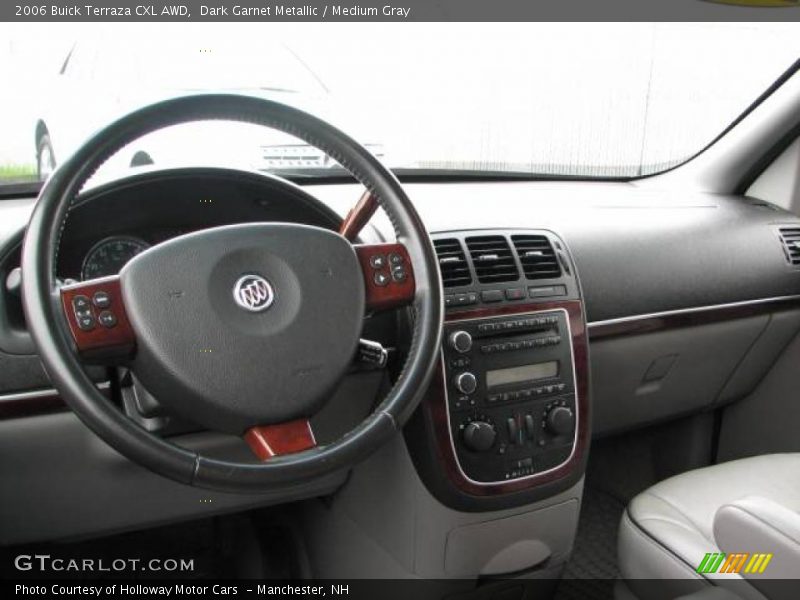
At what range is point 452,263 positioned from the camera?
1.51 metres

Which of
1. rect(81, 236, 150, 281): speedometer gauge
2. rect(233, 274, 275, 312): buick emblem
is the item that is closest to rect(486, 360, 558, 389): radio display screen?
rect(233, 274, 275, 312): buick emblem

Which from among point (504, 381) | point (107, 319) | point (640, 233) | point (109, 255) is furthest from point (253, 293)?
point (640, 233)

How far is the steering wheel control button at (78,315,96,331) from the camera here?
959mm

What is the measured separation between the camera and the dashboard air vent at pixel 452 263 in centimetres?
149

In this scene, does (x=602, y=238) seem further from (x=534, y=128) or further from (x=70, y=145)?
(x=70, y=145)

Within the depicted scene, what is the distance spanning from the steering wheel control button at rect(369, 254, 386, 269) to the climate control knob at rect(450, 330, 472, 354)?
0.31 meters

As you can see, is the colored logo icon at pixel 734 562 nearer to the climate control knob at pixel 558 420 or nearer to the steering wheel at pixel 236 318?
the climate control knob at pixel 558 420

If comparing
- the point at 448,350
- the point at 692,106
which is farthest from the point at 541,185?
the point at 448,350

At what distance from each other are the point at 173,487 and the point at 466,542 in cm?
56

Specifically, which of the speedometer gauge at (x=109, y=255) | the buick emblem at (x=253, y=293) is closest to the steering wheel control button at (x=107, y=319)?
the buick emblem at (x=253, y=293)

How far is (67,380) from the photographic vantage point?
0.91 meters

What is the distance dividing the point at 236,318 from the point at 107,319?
0.16 meters

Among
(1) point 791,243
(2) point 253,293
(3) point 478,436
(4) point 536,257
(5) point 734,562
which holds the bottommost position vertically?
(5) point 734,562

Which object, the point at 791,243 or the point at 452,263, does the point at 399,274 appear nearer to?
the point at 452,263
